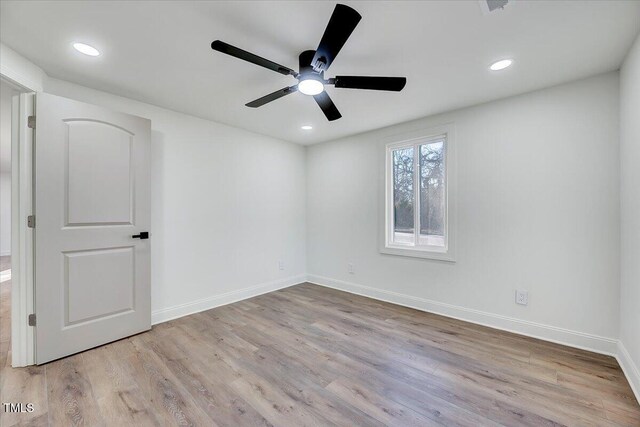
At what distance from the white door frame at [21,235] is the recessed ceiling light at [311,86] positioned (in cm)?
210

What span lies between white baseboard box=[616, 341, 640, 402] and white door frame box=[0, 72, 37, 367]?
4.24 metres

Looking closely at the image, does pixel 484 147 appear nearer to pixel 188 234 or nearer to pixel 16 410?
pixel 188 234

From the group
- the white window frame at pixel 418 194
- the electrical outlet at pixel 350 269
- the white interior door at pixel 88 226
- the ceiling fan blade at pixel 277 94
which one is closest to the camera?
the ceiling fan blade at pixel 277 94

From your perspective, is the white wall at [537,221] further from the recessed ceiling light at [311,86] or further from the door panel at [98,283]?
the door panel at [98,283]

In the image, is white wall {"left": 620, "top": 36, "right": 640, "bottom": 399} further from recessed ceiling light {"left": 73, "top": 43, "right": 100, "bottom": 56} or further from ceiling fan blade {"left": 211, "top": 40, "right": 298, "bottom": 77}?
recessed ceiling light {"left": 73, "top": 43, "right": 100, "bottom": 56}

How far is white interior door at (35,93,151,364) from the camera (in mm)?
2150

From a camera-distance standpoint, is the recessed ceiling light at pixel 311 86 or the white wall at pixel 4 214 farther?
the white wall at pixel 4 214

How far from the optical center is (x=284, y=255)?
4.33 meters

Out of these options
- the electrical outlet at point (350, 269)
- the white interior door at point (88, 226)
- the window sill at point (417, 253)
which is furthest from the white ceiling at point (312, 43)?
the electrical outlet at point (350, 269)

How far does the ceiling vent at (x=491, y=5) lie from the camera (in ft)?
4.82

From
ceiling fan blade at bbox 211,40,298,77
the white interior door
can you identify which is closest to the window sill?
ceiling fan blade at bbox 211,40,298,77

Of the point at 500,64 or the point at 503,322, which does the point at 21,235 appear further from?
the point at 503,322

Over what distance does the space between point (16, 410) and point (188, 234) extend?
1.84 m

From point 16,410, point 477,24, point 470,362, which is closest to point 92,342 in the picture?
point 16,410
